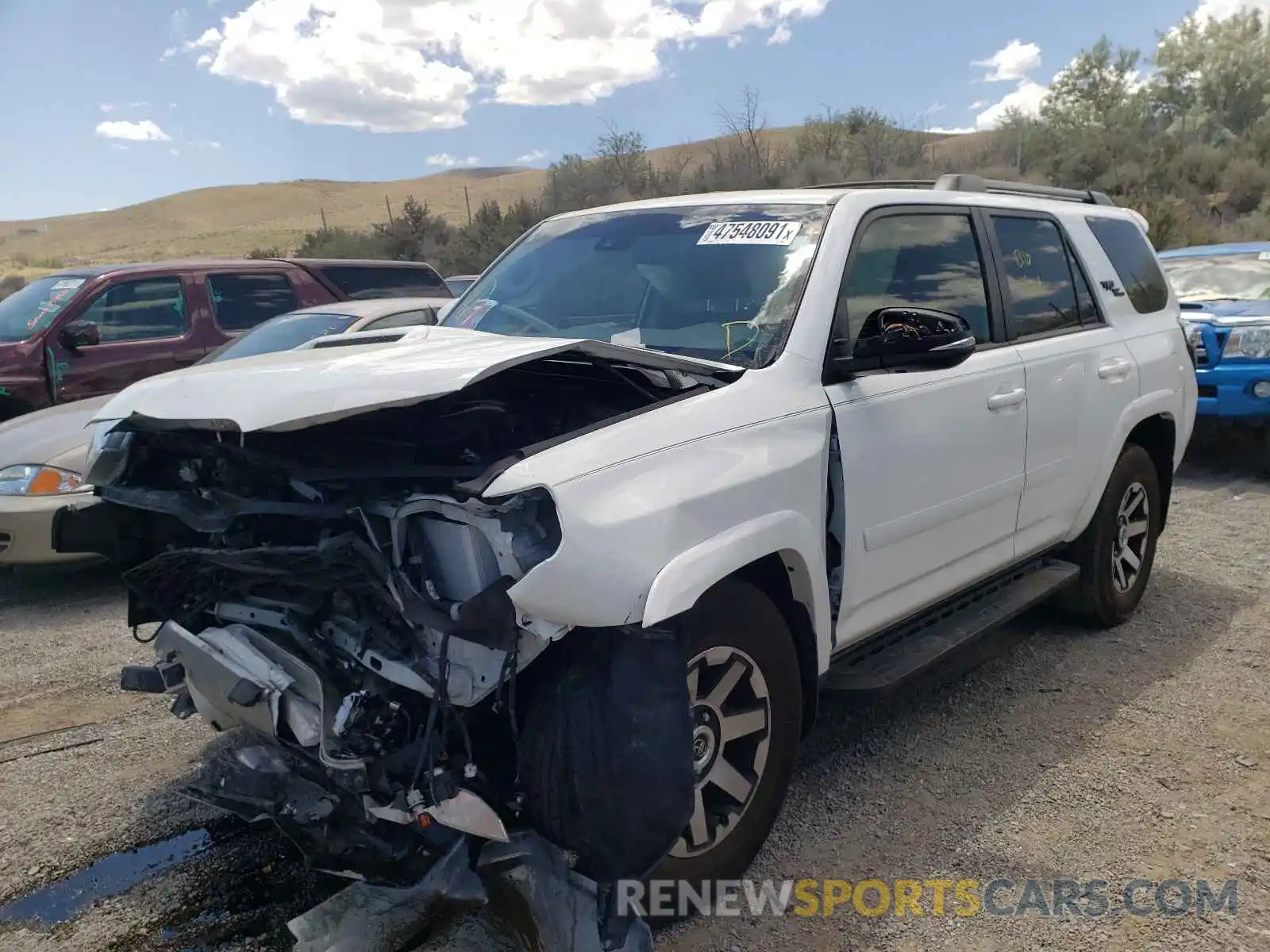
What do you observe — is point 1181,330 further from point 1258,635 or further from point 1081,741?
point 1081,741

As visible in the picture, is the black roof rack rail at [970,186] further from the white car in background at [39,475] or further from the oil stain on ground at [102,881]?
the white car in background at [39,475]

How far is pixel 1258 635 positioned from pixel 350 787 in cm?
449

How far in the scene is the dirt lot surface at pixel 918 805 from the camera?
2.81m

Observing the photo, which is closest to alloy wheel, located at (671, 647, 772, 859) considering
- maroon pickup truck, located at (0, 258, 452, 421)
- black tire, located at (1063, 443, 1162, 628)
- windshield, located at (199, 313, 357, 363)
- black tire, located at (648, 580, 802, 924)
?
black tire, located at (648, 580, 802, 924)

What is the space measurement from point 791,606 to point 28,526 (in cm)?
433

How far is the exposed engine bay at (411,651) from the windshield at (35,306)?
19.8 ft

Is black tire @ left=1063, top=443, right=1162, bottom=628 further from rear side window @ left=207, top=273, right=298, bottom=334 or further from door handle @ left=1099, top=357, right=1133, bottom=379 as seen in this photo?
rear side window @ left=207, top=273, right=298, bottom=334

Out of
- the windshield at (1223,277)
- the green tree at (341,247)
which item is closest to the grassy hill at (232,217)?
the green tree at (341,247)

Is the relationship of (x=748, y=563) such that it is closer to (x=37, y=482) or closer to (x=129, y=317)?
(x=37, y=482)

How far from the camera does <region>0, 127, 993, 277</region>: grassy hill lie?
58.0m

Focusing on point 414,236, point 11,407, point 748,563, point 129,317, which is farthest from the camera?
point 414,236

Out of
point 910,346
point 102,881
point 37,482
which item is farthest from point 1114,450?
point 37,482

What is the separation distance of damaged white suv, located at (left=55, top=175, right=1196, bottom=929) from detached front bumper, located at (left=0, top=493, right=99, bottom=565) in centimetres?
253

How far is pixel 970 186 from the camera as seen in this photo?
4289mm
